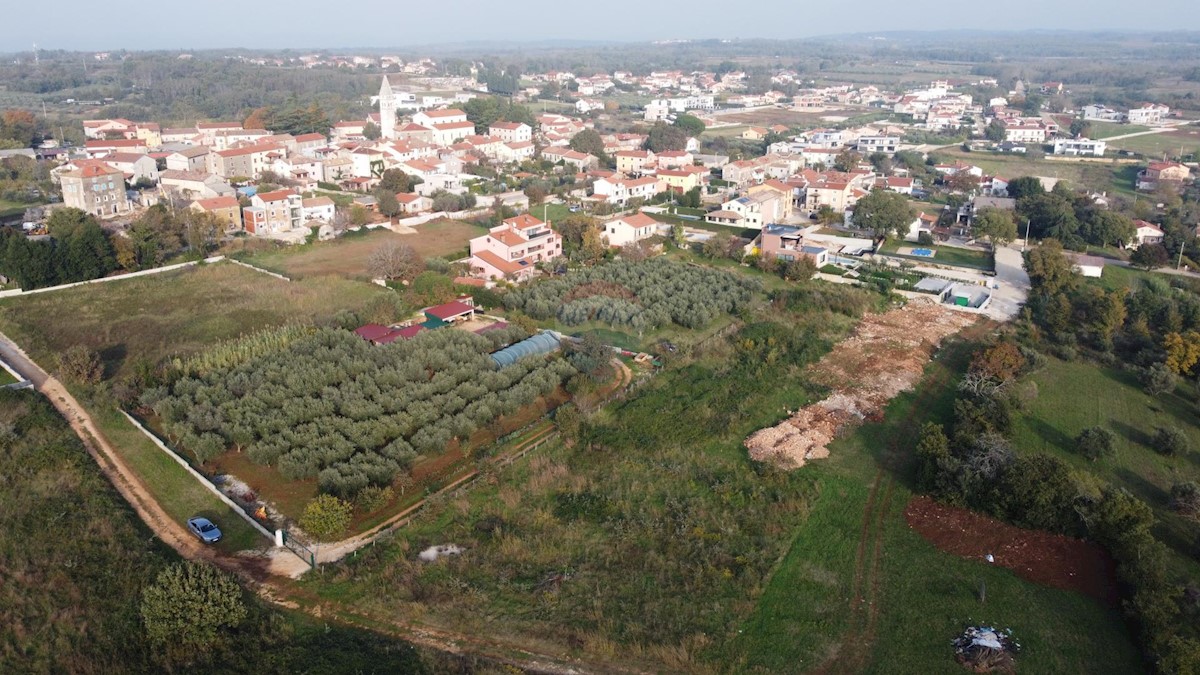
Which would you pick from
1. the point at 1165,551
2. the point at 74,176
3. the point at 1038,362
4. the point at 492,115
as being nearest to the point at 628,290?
the point at 1038,362

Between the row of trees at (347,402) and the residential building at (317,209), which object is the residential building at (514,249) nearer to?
the row of trees at (347,402)

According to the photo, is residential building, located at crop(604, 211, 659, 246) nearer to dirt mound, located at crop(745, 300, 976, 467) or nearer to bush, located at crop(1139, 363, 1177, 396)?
dirt mound, located at crop(745, 300, 976, 467)

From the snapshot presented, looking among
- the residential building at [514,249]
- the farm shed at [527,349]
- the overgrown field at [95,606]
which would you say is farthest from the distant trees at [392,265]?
the overgrown field at [95,606]

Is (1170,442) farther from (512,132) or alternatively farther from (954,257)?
(512,132)

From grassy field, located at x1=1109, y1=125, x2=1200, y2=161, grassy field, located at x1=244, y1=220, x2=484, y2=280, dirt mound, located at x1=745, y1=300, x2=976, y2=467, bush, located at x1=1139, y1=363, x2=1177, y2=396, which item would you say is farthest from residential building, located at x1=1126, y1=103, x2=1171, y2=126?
grassy field, located at x1=244, y1=220, x2=484, y2=280

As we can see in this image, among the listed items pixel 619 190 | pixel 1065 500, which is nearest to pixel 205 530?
pixel 1065 500

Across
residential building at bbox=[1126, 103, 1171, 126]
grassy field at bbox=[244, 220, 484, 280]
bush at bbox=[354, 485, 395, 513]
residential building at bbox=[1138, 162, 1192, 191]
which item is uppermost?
residential building at bbox=[1126, 103, 1171, 126]
